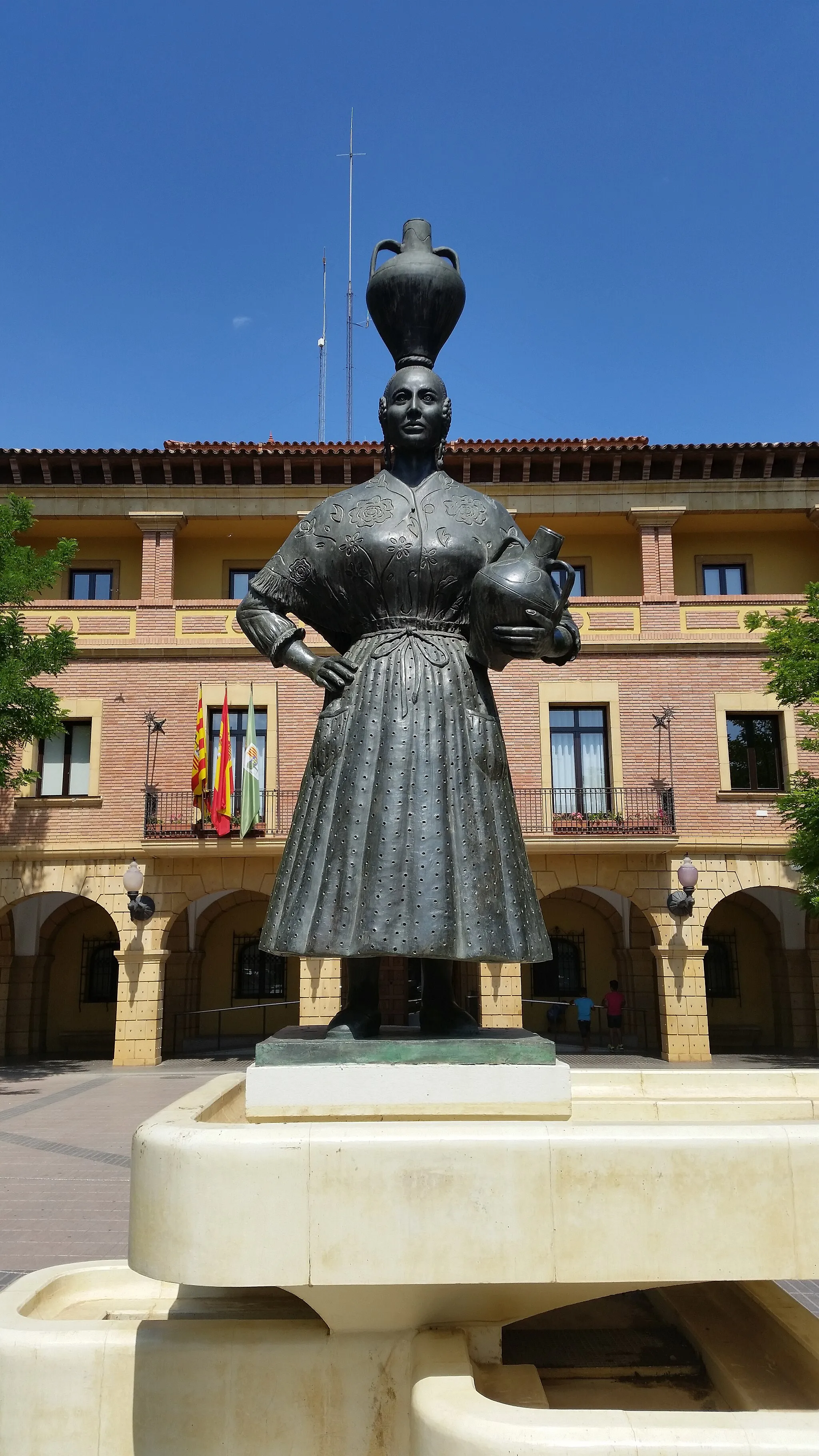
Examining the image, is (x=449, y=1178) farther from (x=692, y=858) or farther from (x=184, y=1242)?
(x=692, y=858)

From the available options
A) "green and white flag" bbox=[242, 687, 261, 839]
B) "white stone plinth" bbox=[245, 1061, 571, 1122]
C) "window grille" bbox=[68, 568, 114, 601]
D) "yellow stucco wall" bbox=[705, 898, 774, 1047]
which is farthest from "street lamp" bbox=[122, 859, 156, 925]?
"white stone plinth" bbox=[245, 1061, 571, 1122]

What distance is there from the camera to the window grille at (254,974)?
22531 mm

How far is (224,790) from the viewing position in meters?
18.5

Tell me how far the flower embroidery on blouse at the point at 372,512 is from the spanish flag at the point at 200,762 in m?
15.7

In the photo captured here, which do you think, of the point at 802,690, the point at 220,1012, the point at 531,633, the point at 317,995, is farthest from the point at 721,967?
the point at 531,633

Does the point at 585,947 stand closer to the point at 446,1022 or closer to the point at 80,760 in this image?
the point at 80,760

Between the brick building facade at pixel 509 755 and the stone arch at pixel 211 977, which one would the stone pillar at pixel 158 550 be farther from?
the stone arch at pixel 211 977

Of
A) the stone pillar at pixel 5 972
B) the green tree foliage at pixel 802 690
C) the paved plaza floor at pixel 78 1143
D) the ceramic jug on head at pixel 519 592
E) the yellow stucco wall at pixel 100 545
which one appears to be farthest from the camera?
the yellow stucco wall at pixel 100 545

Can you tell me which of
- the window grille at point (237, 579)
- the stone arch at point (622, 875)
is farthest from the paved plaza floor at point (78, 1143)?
the window grille at point (237, 579)

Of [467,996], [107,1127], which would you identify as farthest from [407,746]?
[467,996]

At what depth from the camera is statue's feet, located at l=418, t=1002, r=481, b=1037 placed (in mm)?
3086

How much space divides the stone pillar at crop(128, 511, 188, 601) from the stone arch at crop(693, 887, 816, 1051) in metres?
12.8

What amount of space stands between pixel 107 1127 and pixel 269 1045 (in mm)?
10074

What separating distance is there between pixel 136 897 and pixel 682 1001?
10.1 meters
